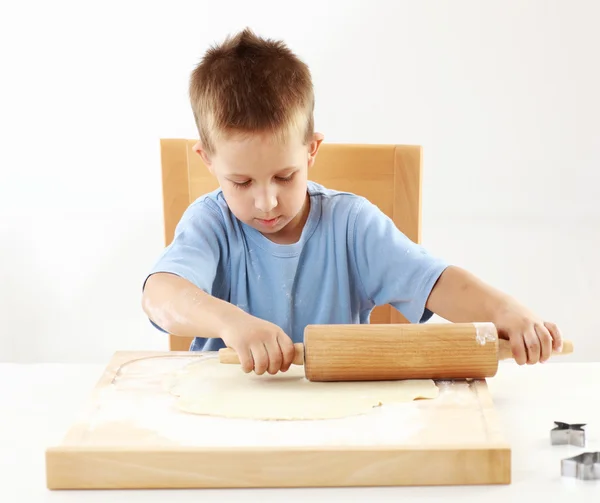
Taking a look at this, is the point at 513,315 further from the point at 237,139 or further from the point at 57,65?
the point at 57,65

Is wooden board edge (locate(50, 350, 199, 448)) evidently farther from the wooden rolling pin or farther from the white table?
the wooden rolling pin

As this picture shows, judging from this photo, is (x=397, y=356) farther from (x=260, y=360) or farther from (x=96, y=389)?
(x=96, y=389)

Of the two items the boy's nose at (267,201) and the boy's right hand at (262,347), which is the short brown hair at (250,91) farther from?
the boy's right hand at (262,347)

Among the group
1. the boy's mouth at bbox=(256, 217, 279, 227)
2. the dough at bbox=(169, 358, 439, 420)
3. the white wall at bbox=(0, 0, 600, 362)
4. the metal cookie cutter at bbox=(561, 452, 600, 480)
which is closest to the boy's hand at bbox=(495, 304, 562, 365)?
the dough at bbox=(169, 358, 439, 420)

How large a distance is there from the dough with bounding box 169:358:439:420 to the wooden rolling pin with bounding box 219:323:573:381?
0.01 meters

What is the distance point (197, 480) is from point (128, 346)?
2206mm

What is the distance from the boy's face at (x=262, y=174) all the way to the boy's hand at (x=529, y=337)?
35 centimetres

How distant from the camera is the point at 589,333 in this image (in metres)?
2.88

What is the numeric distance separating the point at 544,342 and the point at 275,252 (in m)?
0.48

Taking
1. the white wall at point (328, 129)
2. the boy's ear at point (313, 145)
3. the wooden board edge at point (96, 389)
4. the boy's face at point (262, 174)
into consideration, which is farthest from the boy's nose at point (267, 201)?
the white wall at point (328, 129)

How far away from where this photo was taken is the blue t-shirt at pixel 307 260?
142 centimetres

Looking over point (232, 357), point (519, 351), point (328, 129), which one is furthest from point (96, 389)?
point (328, 129)

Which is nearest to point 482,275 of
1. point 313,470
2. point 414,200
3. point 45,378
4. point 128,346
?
point 128,346

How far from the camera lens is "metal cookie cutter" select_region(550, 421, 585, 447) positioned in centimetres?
93
